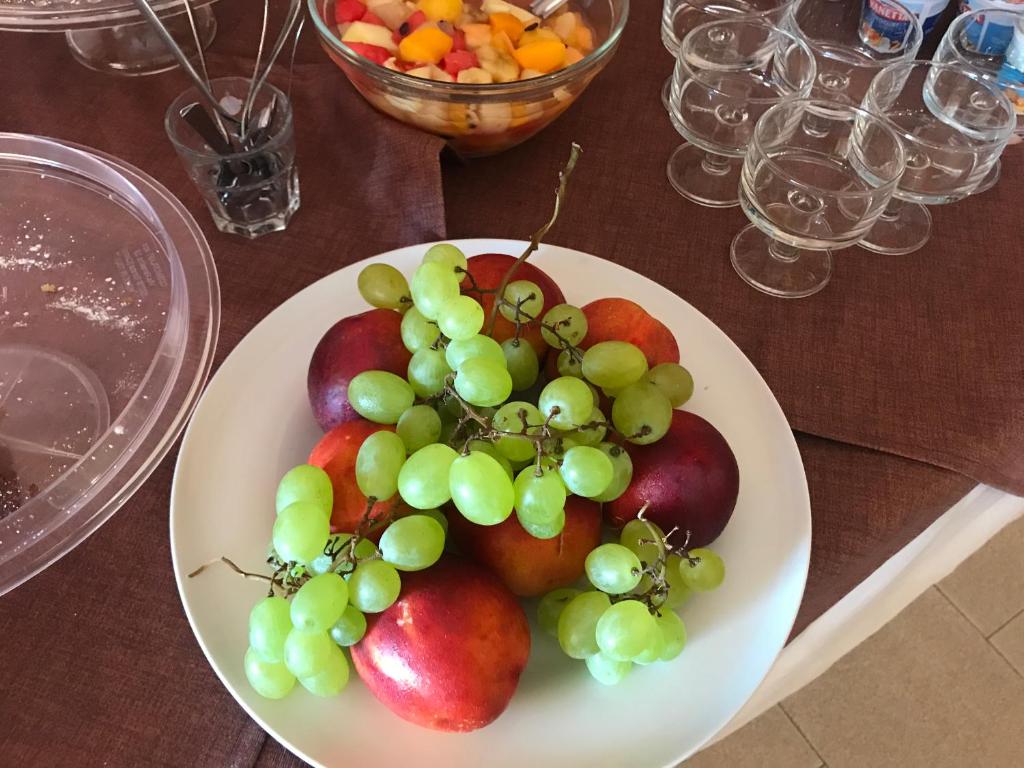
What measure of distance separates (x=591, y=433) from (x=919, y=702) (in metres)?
0.92

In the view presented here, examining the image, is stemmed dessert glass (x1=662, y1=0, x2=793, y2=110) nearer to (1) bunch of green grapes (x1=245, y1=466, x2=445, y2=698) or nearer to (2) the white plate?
(2) the white plate

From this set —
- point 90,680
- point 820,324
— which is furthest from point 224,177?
point 820,324

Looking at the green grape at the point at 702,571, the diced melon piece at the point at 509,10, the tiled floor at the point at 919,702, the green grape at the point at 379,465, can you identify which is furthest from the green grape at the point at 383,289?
the tiled floor at the point at 919,702

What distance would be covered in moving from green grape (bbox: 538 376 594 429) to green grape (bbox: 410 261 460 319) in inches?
3.0

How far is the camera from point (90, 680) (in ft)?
1.40

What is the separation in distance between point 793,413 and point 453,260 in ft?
0.85

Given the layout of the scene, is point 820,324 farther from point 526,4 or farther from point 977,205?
point 526,4

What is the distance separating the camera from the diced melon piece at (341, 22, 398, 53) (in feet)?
2.14

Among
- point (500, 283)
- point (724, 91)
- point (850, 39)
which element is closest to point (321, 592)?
point (500, 283)

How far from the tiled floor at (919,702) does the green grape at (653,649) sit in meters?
0.73

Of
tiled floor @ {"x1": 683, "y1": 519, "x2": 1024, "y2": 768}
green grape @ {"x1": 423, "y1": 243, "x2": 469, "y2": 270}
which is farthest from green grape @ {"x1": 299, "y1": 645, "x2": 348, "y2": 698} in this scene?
tiled floor @ {"x1": 683, "y1": 519, "x2": 1024, "y2": 768}

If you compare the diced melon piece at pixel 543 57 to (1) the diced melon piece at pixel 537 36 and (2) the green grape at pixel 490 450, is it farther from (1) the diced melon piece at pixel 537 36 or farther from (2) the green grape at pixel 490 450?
(2) the green grape at pixel 490 450

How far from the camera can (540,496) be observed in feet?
1.19

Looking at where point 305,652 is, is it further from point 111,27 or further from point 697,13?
point 697,13
